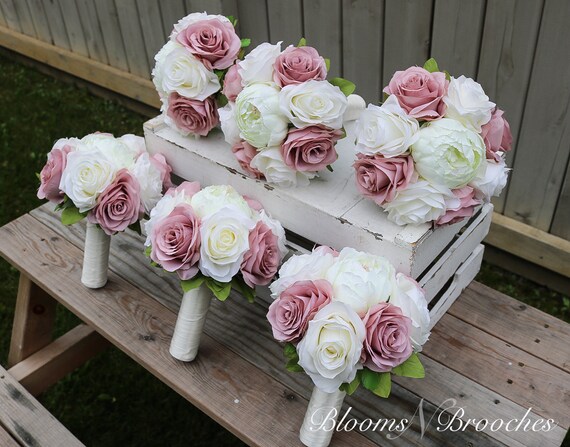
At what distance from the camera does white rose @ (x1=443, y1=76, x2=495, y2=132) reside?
4.36 ft

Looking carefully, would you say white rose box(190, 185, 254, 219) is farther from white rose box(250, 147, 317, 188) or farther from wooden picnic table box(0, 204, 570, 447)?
wooden picnic table box(0, 204, 570, 447)

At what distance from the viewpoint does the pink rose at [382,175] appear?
1301mm

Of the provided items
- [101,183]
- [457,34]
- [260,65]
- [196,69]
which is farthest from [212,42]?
[457,34]

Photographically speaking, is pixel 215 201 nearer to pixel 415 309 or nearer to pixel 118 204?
pixel 118 204

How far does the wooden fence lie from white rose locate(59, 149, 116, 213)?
4.79 feet

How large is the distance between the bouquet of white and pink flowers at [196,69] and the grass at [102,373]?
1.17 m

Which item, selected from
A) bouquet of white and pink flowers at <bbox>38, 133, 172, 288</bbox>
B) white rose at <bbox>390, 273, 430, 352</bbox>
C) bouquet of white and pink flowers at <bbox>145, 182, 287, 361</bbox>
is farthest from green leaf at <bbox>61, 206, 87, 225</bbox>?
white rose at <bbox>390, 273, 430, 352</bbox>

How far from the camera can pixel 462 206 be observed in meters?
1.35

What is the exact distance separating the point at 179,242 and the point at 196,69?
0.44m

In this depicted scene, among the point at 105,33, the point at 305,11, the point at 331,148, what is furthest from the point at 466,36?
the point at 105,33

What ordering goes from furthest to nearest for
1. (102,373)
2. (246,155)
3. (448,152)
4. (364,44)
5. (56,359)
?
(364,44) < (102,373) < (56,359) < (246,155) < (448,152)

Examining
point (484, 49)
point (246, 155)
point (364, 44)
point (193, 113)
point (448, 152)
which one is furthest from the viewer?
point (364, 44)

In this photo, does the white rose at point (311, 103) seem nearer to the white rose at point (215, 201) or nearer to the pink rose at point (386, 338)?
the white rose at point (215, 201)

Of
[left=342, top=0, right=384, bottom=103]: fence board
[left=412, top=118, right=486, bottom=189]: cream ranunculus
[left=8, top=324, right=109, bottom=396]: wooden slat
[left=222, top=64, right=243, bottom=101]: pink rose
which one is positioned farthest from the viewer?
[left=342, top=0, right=384, bottom=103]: fence board
